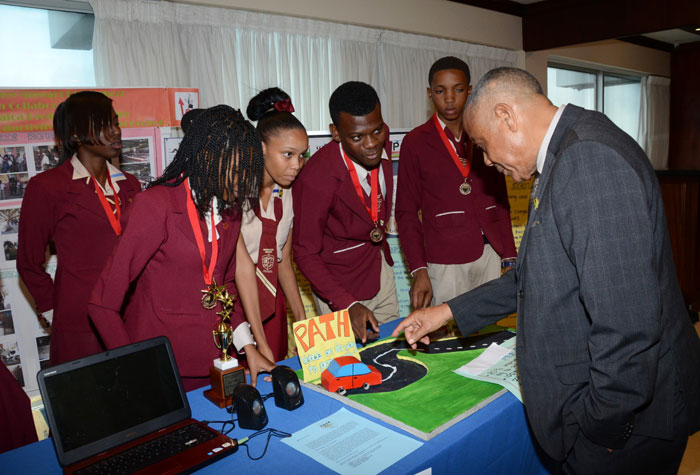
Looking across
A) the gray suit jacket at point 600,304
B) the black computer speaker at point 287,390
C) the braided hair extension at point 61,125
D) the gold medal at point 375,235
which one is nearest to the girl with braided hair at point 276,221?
the gold medal at point 375,235

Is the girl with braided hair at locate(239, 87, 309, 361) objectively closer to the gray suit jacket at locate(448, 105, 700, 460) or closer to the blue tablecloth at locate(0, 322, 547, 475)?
the blue tablecloth at locate(0, 322, 547, 475)

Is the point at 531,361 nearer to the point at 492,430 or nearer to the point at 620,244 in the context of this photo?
the point at 492,430

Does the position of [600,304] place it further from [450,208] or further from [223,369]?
[450,208]

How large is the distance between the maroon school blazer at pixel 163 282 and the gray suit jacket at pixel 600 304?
3.34 ft

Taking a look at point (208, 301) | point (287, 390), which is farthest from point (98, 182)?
point (287, 390)

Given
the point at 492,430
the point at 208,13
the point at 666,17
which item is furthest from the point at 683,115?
the point at 492,430

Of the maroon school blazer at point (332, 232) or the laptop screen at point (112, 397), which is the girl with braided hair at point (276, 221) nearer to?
the maroon school blazer at point (332, 232)

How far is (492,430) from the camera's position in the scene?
60.8 inches

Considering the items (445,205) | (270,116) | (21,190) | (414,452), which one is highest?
(270,116)

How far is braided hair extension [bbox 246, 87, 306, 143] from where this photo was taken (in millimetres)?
2395

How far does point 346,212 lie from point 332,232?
0.12 m

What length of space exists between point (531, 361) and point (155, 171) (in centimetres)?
303

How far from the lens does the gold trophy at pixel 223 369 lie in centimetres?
165

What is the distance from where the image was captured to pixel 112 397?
1.41 m
